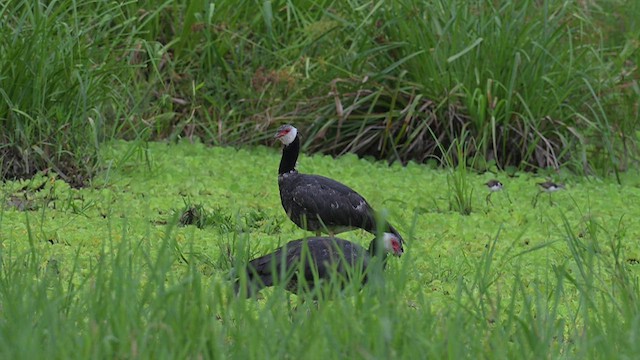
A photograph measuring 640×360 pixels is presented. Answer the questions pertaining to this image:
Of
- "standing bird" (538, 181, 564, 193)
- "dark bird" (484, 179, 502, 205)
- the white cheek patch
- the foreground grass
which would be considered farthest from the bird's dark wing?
"standing bird" (538, 181, 564, 193)

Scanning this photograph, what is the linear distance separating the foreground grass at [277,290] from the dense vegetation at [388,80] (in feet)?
1.52

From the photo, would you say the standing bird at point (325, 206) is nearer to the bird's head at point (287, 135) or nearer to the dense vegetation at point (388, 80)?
the bird's head at point (287, 135)

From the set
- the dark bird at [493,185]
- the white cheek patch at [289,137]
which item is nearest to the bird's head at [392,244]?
the white cheek patch at [289,137]

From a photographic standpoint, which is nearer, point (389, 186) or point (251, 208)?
point (251, 208)

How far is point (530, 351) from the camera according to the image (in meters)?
3.76

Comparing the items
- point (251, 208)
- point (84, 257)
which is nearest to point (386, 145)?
point (251, 208)

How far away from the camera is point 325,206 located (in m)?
6.70

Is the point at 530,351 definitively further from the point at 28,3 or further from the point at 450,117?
the point at 450,117

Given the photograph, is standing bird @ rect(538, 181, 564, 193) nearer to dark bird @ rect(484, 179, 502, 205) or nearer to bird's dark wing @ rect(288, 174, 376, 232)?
dark bird @ rect(484, 179, 502, 205)

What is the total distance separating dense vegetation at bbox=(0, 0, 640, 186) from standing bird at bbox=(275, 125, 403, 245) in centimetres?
234

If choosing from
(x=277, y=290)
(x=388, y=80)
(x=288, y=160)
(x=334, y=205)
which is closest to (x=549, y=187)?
(x=388, y=80)

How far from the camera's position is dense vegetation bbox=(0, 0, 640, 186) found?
9500 millimetres

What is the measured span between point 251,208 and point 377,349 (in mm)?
4288

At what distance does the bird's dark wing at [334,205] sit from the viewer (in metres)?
6.71
